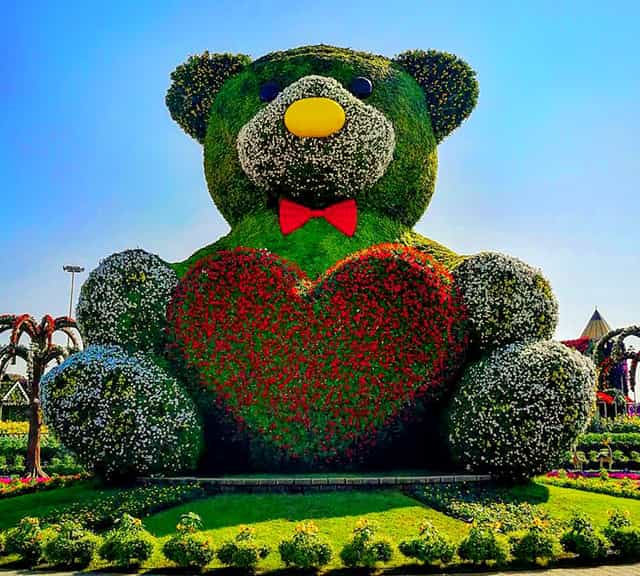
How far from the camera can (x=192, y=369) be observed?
36.8 ft

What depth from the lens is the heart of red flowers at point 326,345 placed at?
35.4 feet

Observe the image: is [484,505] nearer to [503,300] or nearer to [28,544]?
[503,300]

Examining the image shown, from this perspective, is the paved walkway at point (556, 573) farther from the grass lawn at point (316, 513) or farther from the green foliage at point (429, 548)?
the grass lawn at point (316, 513)

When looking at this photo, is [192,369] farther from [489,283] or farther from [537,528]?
[537,528]

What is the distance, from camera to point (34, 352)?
17.0 metres

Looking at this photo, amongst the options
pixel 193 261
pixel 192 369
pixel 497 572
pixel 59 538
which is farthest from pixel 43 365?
pixel 497 572

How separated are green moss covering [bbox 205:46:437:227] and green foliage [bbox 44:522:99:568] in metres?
6.77

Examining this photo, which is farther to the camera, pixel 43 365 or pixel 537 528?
pixel 43 365

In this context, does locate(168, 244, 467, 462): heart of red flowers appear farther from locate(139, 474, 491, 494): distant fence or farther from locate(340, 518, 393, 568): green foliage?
locate(340, 518, 393, 568): green foliage

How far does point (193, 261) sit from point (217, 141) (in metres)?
2.18

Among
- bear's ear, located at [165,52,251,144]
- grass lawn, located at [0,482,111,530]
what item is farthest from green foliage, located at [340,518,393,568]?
bear's ear, located at [165,52,251,144]

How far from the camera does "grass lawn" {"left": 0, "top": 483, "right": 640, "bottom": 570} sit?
26.8 ft

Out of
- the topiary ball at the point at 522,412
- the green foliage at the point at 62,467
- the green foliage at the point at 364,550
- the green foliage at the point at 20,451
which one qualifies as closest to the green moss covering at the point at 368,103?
the topiary ball at the point at 522,412

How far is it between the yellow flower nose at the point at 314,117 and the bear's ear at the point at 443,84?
271 centimetres
